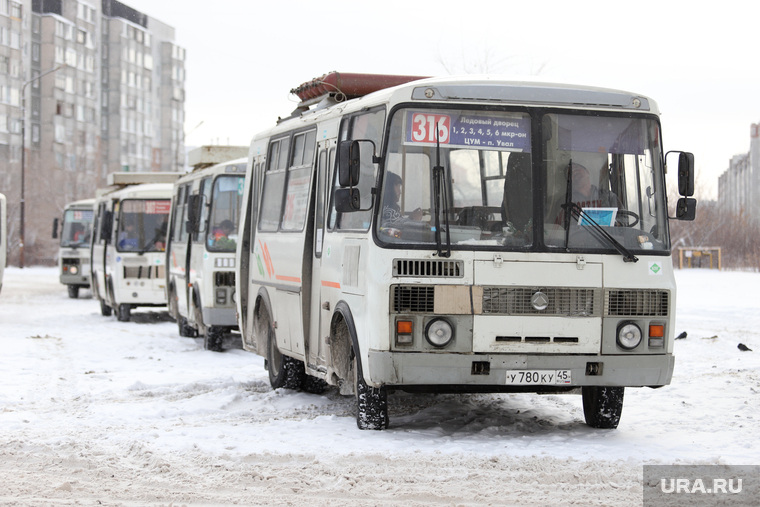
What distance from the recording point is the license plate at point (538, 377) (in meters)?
8.98

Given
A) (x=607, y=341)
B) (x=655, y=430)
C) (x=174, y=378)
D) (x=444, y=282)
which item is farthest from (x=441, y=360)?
(x=174, y=378)

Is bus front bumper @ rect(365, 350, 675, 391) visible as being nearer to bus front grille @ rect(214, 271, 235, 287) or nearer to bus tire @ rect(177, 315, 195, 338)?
bus front grille @ rect(214, 271, 235, 287)

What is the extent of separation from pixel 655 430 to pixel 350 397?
3.49m

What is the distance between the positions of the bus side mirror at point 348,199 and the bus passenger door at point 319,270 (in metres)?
1.40

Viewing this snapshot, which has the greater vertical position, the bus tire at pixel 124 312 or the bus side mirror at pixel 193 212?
the bus side mirror at pixel 193 212

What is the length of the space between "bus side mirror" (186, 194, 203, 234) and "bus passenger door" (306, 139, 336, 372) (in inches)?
278

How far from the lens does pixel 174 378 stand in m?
13.8

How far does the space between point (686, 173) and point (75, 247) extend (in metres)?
28.8

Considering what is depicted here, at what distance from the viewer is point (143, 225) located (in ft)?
79.5

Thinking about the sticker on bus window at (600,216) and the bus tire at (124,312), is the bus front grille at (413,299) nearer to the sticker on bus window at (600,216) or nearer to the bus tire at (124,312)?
the sticker on bus window at (600,216)

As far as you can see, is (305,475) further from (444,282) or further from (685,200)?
(685,200)

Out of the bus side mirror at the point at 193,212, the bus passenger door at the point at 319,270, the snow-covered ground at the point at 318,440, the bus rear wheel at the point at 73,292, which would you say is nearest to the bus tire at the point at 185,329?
the bus side mirror at the point at 193,212

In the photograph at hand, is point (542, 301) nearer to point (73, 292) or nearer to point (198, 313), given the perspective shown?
point (198, 313)

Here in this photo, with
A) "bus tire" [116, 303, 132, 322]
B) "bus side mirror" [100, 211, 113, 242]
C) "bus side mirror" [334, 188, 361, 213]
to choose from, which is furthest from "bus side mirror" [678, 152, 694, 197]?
"bus side mirror" [100, 211, 113, 242]
